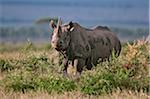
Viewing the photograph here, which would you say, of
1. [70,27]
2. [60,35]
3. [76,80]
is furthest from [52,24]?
[76,80]

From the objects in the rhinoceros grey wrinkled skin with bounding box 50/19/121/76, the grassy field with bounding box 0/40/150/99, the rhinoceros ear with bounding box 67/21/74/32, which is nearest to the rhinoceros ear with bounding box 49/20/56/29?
the rhinoceros grey wrinkled skin with bounding box 50/19/121/76

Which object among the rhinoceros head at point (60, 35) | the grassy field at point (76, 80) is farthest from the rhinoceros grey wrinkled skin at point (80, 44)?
the grassy field at point (76, 80)

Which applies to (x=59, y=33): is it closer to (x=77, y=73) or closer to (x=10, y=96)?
(x=77, y=73)

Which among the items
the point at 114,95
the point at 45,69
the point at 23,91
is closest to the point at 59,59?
the point at 45,69

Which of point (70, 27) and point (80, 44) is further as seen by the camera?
point (80, 44)

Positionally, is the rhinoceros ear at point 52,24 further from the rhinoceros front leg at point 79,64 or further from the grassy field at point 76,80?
the rhinoceros front leg at point 79,64

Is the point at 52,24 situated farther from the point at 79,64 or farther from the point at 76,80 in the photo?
the point at 76,80

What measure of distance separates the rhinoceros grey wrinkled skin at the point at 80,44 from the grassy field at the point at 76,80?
0.81 ft

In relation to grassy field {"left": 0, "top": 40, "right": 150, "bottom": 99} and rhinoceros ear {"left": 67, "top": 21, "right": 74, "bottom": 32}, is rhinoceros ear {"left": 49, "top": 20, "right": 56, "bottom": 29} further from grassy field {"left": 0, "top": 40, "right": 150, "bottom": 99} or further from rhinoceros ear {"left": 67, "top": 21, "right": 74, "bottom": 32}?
grassy field {"left": 0, "top": 40, "right": 150, "bottom": 99}

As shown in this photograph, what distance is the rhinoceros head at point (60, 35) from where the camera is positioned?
11.2 m

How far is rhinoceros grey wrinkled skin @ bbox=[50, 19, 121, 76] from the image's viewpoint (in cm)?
1140

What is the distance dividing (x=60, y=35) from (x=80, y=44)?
815mm

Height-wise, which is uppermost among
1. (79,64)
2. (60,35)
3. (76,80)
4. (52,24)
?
(52,24)

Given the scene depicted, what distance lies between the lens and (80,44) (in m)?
12.0
